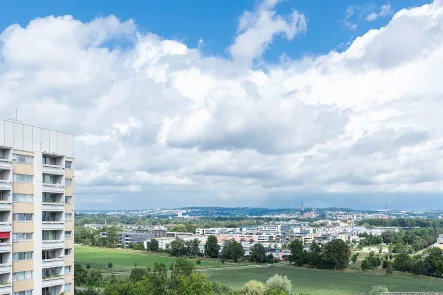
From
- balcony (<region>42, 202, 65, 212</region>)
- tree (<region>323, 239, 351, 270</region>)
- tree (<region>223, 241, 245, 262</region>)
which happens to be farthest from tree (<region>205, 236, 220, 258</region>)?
balcony (<region>42, 202, 65, 212</region>)

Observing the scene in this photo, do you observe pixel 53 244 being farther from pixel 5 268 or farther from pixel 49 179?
pixel 49 179

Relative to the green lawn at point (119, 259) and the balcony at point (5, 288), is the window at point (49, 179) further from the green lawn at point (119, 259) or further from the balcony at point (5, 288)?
the green lawn at point (119, 259)

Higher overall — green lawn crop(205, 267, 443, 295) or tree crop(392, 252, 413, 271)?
tree crop(392, 252, 413, 271)

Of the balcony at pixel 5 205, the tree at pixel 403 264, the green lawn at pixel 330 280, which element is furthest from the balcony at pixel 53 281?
the tree at pixel 403 264

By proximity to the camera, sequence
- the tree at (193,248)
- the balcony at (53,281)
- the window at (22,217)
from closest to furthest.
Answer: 1. the window at (22,217)
2. the balcony at (53,281)
3. the tree at (193,248)

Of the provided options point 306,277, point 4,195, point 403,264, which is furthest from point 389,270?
point 4,195

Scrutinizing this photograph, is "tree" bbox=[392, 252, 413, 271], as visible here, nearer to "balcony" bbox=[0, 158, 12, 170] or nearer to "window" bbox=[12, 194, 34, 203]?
"window" bbox=[12, 194, 34, 203]
